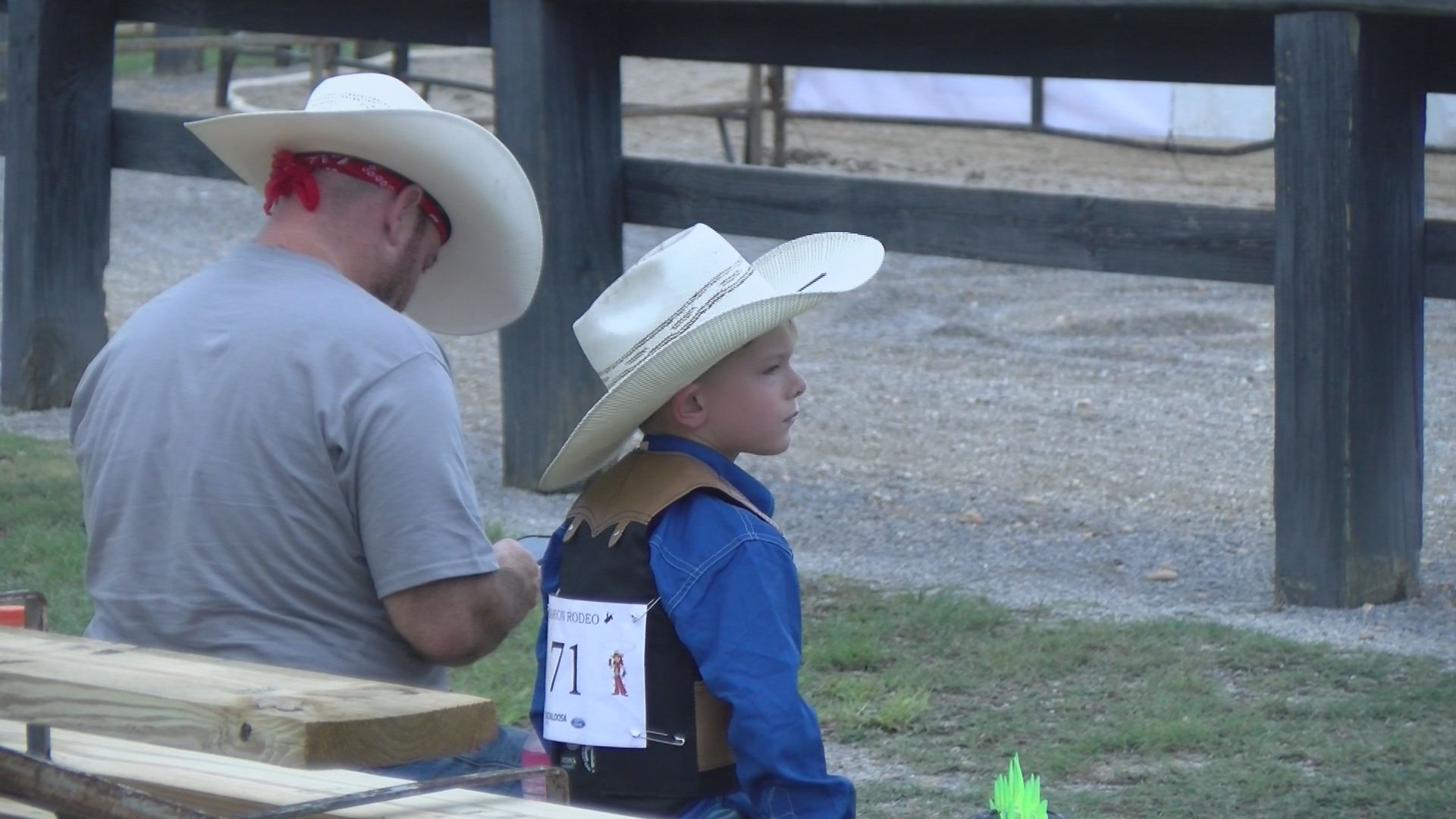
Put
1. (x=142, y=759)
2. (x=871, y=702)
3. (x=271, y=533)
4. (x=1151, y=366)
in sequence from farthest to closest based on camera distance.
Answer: (x=1151, y=366) < (x=871, y=702) < (x=271, y=533) < (x=142, y=759)

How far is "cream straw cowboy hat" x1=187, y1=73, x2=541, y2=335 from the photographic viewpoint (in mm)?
2605

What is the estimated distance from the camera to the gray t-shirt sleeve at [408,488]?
2.37 m

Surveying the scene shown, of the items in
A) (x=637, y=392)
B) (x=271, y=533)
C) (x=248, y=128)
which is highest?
(x=248, y=128)

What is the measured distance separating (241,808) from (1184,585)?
3892 millimetres

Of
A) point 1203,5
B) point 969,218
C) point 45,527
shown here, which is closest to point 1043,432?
point 969,218

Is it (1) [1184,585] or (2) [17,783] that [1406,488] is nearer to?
(1) [1184,585]

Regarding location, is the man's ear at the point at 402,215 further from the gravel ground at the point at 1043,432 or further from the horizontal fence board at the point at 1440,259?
the horizontal fence board at the point at 1440,259

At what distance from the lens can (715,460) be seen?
2.50 meters

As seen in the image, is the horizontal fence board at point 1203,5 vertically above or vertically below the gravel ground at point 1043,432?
above

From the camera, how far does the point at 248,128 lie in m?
2.69

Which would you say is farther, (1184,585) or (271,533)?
(1184,585)

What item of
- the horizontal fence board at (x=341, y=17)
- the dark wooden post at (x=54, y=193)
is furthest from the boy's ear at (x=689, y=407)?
the dark wooden post at (x=54, y=193)

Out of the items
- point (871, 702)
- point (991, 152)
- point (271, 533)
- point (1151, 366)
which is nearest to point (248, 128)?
point (271, 533)

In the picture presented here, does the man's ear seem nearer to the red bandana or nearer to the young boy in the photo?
the red bandana
